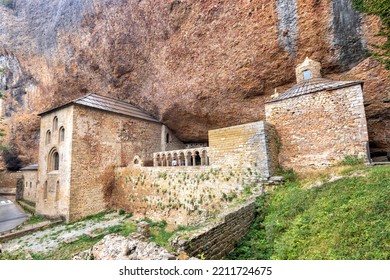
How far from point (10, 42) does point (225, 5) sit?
23297mm

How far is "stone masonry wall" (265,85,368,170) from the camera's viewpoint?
708 centimetres

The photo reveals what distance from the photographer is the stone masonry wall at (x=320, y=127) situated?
7082 millimetres

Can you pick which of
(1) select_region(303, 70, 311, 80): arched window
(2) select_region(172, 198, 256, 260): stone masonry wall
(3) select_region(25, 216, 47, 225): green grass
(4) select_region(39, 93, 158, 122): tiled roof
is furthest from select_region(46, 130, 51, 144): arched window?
(1) select_region(303, 70, 311, 80): arched window

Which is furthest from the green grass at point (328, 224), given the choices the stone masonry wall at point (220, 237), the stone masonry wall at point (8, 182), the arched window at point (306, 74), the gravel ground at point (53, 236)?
the stone masonry wall at point (8, 182)

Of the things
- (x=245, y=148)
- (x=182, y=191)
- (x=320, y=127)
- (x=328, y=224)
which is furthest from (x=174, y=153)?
(x=328, y=224)

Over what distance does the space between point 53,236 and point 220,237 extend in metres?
9.88

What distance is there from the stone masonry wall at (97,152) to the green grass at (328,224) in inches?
442

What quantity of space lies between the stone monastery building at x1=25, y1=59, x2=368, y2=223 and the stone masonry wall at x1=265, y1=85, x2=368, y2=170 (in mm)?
32

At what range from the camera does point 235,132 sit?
856 cm

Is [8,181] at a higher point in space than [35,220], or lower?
higher

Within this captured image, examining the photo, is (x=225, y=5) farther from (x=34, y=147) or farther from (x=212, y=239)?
(x=34, y=147)

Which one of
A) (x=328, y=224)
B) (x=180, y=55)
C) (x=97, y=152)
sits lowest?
(x=328, y=224)

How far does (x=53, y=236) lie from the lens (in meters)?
9.76

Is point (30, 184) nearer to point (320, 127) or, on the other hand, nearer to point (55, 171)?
point (55, 171)
